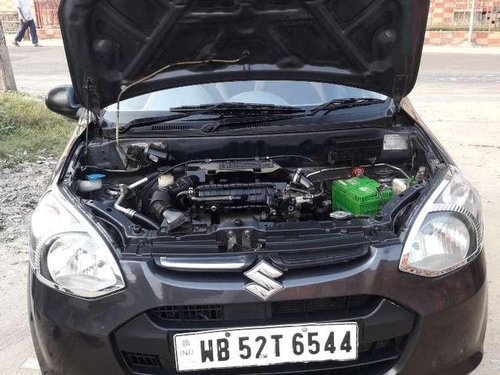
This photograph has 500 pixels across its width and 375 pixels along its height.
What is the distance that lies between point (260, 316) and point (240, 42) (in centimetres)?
152

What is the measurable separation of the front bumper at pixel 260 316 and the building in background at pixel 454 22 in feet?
59.6

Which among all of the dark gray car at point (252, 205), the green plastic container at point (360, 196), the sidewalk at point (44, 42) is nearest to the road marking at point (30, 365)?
the dark gray car at point (252, 205)

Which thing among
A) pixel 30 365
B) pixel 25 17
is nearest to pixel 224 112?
pixel 30 365

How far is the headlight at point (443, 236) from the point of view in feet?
6.74

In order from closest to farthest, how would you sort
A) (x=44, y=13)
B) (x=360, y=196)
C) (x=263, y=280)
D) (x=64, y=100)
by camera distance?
(x=263, y=280) → (x=360, y=196) → (x=64, y=100) → (x=44, y=13)

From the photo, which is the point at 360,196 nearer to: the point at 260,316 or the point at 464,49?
the point at 260,316

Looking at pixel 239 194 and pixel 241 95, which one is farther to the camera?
pixel 241 95

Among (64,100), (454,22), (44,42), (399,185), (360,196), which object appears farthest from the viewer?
(44,42)

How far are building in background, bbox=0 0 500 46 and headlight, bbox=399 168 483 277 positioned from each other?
58.4 ft

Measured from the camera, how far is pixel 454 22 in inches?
794

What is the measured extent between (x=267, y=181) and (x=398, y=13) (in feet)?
3.40

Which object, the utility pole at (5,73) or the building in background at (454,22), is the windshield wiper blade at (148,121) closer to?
the utility pole at (5,73)

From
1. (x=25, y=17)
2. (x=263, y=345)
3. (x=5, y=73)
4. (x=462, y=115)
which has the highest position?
(x=263, y=345)

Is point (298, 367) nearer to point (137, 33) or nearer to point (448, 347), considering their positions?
point (448, 347)
